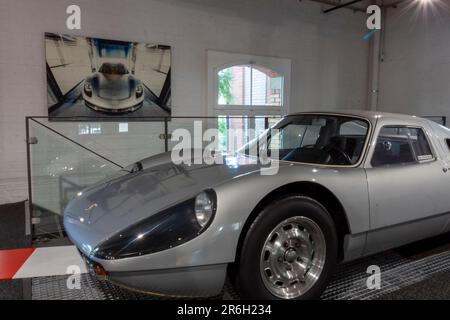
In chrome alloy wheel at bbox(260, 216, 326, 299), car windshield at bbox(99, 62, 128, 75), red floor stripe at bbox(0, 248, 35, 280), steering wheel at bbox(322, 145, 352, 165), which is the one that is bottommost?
red floor stripe at bbox(0, 248, 35, 280)

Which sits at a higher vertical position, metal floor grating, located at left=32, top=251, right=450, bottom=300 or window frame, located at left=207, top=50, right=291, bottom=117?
window frame, located at left=207, top=50, right=291, bottom=117

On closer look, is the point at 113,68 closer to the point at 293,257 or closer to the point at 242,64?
the point at 242,64

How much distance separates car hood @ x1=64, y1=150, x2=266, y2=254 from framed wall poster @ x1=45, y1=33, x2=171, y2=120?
3.22 m

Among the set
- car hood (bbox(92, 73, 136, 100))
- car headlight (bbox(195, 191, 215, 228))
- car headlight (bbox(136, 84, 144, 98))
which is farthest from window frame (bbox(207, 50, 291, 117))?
car headlight (bbox(195, 191, 215, 228))

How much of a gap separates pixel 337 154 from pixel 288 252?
0.87 metres

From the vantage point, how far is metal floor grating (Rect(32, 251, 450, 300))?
229 cm

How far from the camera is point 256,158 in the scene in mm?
2662

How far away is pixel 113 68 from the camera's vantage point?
5566 millimetres

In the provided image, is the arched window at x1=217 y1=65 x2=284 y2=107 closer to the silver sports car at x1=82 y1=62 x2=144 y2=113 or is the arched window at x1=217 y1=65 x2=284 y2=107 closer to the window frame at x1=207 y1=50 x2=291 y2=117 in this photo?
the window frame at x1=207 y1=50 x2=291 y2=117

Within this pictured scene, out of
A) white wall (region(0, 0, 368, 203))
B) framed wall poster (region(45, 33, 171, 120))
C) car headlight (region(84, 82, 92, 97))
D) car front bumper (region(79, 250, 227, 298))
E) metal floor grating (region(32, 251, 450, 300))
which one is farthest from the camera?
car headlight (region(84, 82, 92, 97))

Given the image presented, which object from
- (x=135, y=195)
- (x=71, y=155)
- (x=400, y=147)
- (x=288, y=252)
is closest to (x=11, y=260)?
(x=71, y=155)

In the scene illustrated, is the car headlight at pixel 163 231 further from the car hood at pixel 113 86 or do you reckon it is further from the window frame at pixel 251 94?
the window frame at pixel 251 94

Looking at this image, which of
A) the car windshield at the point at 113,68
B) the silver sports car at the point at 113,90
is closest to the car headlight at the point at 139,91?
the silver sports car at the point at 113,90
